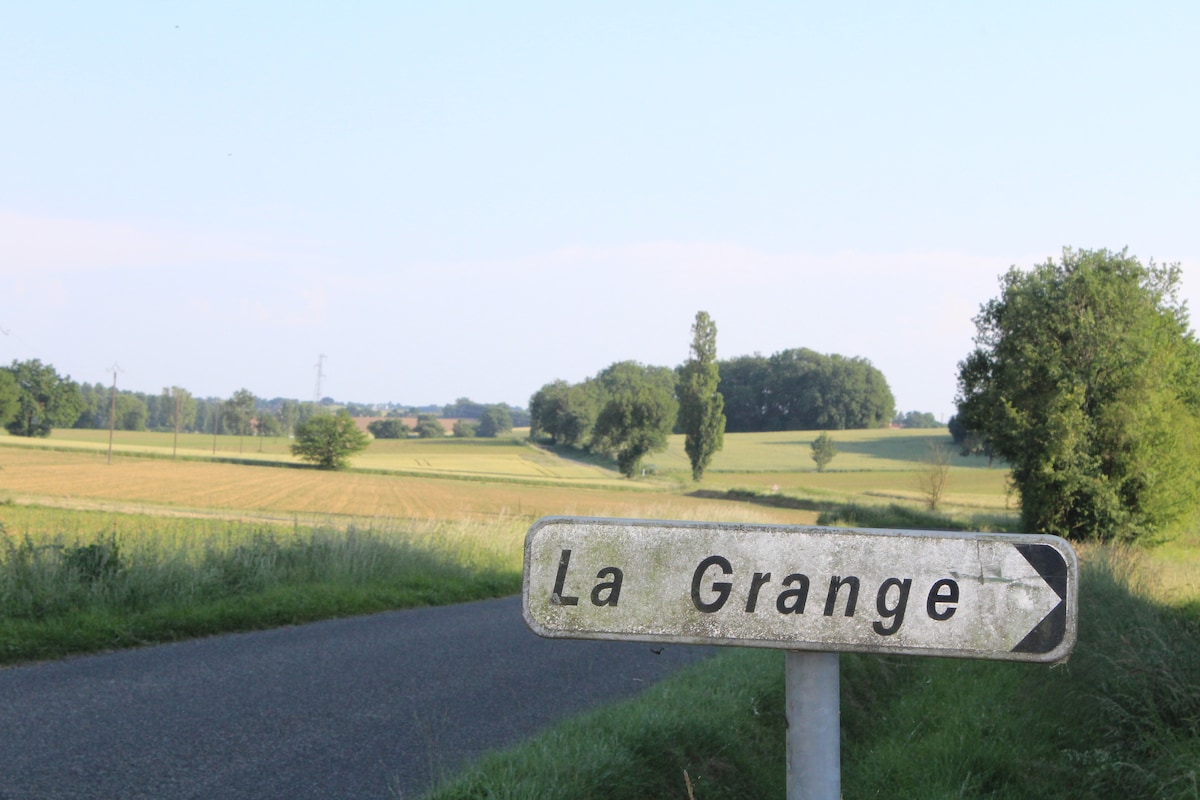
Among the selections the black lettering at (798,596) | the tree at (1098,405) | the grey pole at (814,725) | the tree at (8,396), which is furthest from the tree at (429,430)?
the black lettering at (798,596)

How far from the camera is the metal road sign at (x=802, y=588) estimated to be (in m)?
1.77

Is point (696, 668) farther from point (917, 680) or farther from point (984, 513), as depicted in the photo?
point (984, 513)

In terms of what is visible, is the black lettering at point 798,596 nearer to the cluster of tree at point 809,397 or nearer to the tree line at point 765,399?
the tree line at point 765,399

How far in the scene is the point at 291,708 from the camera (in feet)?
24.3

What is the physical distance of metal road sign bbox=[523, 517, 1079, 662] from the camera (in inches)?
69.6

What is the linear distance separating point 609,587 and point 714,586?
18 cm

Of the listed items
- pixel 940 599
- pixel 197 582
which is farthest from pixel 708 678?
pixel 197 582

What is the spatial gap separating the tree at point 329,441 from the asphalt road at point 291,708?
2798 inches

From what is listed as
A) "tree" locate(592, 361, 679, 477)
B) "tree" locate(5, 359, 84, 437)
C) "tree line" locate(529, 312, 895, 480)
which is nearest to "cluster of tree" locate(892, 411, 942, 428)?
"tree line" locate(529, 312, 895, 480)

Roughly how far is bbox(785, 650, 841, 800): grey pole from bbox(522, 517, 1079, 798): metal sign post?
2.6 inches

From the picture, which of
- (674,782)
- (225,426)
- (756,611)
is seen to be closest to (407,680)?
(674,782)

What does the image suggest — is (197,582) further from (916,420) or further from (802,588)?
(916,420)

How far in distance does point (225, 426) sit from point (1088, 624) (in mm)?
147796

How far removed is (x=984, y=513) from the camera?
162ft
